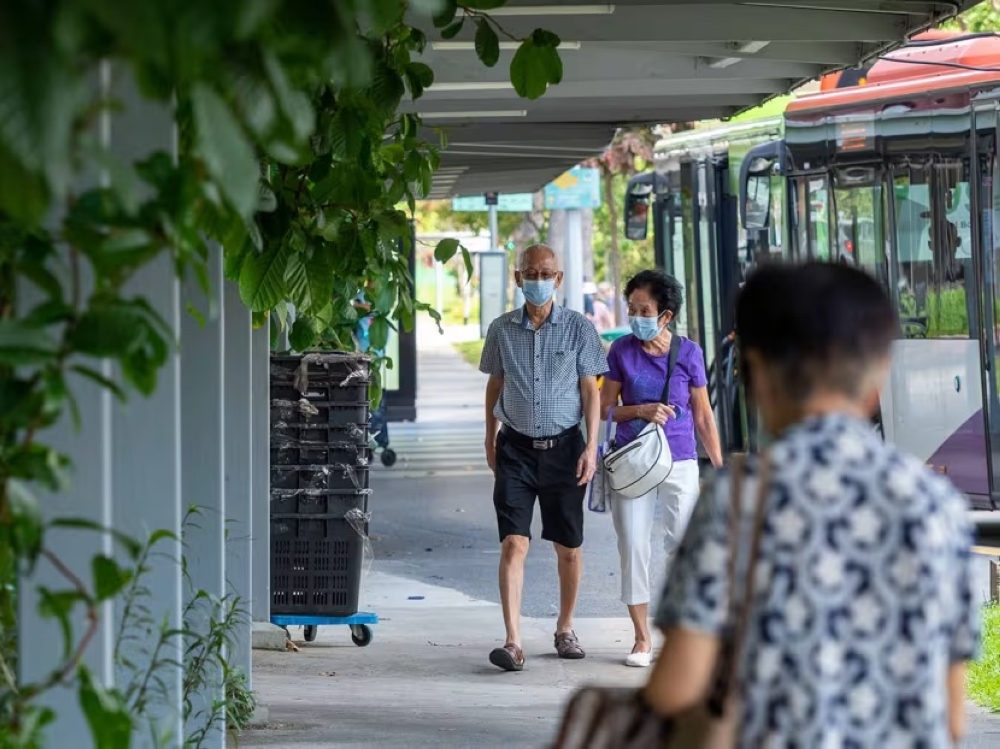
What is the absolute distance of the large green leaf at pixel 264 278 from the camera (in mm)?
5801

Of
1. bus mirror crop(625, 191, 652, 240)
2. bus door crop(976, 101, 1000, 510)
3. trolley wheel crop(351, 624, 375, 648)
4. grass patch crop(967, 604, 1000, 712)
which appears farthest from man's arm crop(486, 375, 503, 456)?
bus mirror crop(625, 191, 652, 240)

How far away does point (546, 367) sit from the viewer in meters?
8.54

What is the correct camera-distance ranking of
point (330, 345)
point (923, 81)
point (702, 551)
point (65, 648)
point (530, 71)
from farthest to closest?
point (923, 81) → point (330, 345) → point (530, 71) → point (65, 648) → point (702, 551)

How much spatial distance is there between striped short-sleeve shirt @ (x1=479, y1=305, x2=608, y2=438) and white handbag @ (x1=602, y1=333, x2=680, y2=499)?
11.5 inches

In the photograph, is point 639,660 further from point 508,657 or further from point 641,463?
point 641,463

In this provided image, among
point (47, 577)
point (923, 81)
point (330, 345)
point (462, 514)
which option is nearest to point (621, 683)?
point (330, 345)

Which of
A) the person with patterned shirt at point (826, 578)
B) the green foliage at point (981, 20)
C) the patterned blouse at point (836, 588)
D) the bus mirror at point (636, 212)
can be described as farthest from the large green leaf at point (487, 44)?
the green foliage at point (981, 20)

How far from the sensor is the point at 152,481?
14.4 ft

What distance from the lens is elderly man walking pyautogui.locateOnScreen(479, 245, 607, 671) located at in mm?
8539

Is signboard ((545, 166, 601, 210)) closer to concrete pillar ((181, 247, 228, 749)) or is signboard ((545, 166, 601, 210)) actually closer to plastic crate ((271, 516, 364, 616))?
plastic crate ((271, 516, 364, 616))

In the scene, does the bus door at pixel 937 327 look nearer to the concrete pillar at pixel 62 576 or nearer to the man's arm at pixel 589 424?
the man's arm at pixel 589 424

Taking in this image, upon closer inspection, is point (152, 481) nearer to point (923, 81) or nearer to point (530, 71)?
point (530, 71)

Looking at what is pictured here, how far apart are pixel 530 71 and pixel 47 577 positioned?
224 cm

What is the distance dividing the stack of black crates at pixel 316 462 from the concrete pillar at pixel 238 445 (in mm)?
1033
